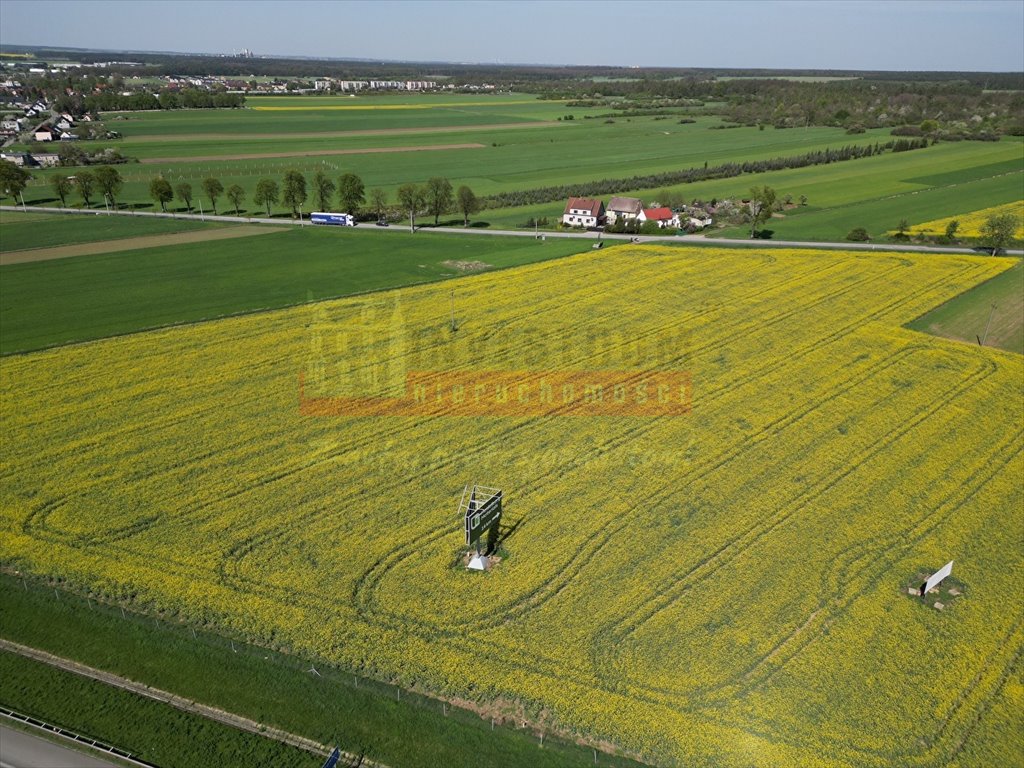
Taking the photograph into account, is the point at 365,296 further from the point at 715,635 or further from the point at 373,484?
the point at 715,635

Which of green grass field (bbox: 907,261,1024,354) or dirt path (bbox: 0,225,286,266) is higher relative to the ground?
dirt path (bbox: 0,225,286,266)

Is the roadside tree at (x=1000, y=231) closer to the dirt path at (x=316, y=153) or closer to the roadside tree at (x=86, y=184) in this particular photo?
the dirt path at (x=316, y=153)

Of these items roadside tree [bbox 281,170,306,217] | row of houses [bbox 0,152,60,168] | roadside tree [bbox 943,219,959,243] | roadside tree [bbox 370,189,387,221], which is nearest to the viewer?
roadside tree [bbox 943,219,959,243]

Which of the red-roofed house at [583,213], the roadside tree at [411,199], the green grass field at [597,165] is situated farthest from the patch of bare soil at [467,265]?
the red-roofed house at [583,213]

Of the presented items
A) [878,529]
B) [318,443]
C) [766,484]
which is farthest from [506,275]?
[878,529]

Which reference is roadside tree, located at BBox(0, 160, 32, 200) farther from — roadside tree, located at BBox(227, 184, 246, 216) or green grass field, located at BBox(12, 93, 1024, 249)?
roadside tree, located at BBox(227, 184, 246, 216)

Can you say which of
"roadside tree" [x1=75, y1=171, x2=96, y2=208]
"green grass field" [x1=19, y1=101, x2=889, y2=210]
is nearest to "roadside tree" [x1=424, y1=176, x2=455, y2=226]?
"green grass field" [x1=19, y1=101, x2=889, y2=210]
